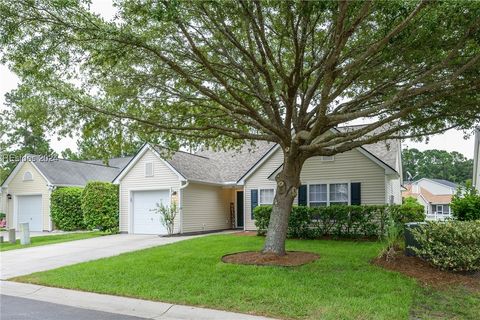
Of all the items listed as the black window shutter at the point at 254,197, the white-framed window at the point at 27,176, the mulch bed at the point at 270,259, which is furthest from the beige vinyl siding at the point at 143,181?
the mulch bed at the point at 270,259

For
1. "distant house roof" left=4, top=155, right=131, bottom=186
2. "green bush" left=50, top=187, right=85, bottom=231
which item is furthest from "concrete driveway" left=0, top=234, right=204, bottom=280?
"distant house roof" left=4, top=155, right=131, bottom=186

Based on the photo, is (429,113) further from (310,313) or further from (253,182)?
(253,182)

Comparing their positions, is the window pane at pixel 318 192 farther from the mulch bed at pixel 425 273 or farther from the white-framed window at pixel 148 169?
the white-framed window at pixel 148 169

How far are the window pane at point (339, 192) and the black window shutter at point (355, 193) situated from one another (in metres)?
0.29

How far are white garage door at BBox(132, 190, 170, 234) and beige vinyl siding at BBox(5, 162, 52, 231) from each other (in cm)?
700

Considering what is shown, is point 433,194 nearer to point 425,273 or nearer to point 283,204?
point 283,204

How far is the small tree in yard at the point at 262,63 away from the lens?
7.48 metres

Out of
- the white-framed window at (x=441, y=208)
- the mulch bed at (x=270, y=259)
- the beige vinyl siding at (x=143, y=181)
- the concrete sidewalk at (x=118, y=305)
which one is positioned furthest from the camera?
the white-framed window at (x=441, y=208)

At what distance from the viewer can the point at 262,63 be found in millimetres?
10211

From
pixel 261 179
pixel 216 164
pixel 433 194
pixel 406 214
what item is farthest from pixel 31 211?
pixel 433 194

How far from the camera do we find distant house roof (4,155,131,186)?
24086 millimetres

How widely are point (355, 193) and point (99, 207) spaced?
41.3 feet

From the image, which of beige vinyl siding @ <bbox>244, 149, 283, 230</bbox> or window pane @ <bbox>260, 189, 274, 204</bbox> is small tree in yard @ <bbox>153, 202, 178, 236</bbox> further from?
window pane @ <bbox>260, 189, 274, 204</bbox>

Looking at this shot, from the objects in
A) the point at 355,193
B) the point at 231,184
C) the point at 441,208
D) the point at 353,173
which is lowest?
the point at 441,208
